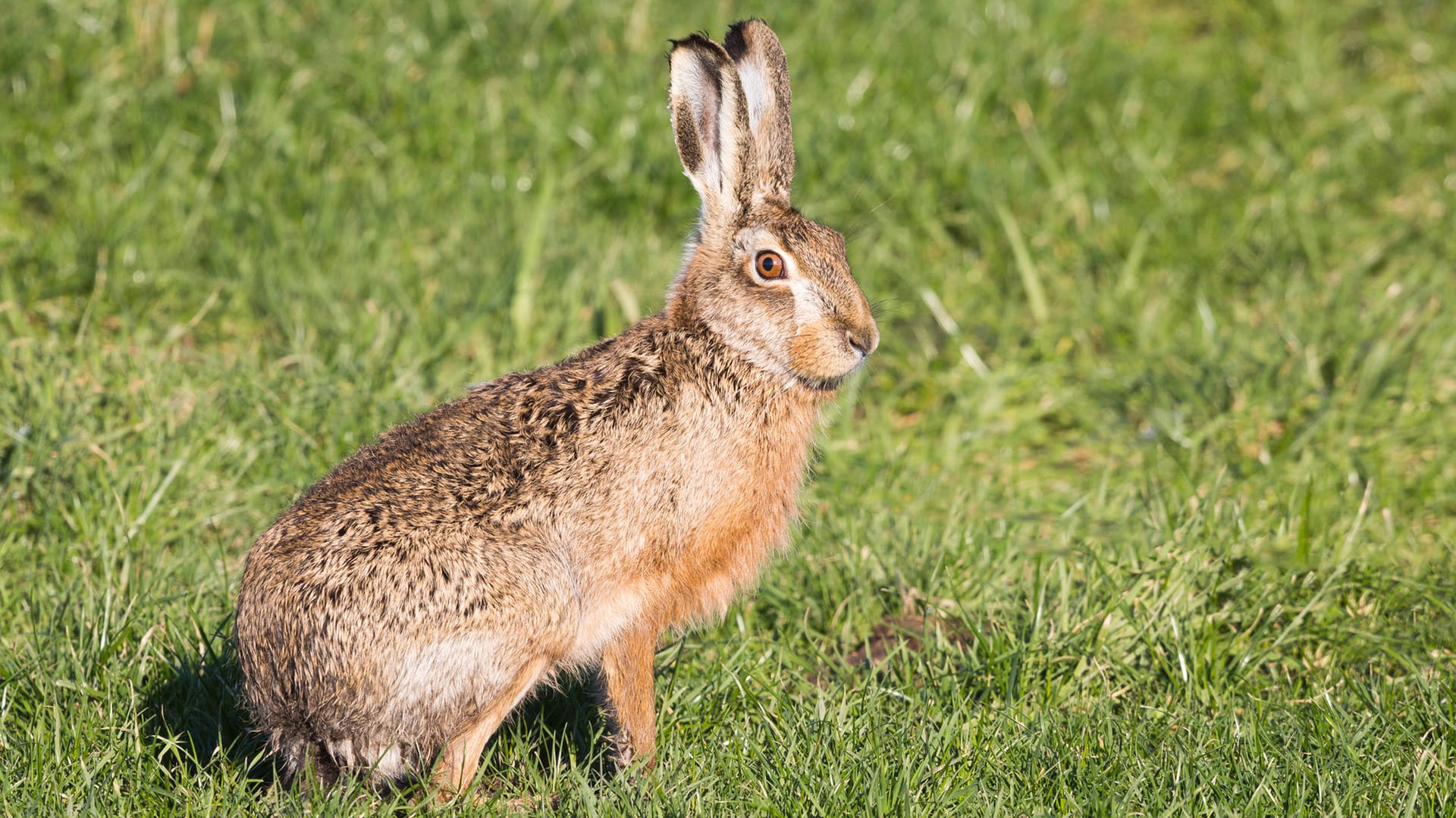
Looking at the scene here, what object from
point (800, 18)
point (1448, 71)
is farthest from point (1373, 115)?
point (800, 18)

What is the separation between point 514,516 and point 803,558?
126 centimetres

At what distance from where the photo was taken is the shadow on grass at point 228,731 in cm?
380

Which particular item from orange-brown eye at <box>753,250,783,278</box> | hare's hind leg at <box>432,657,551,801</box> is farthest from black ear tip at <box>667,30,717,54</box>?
hare's hind leg at <box>432,657,551,801</box>

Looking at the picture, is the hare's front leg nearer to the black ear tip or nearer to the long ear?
the long ear

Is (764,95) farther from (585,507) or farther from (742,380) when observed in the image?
(585,507)

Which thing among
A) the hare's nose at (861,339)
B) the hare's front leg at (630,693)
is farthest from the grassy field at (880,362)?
the hare's nose at (861,339)

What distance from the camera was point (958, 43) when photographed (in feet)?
24.4

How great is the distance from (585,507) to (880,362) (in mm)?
2590

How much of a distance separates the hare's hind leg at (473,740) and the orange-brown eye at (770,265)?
4.21 feet

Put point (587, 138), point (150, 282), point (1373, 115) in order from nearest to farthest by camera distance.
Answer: point (150, 282), point (587, 138), point (1373, 115)

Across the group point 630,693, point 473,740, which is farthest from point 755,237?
point 473,740

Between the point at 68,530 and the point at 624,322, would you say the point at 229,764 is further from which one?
the point at 624,322

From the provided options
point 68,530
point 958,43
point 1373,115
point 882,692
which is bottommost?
point 882,692

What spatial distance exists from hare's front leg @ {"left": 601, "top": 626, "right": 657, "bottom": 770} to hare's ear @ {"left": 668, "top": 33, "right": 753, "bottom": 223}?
132cm
